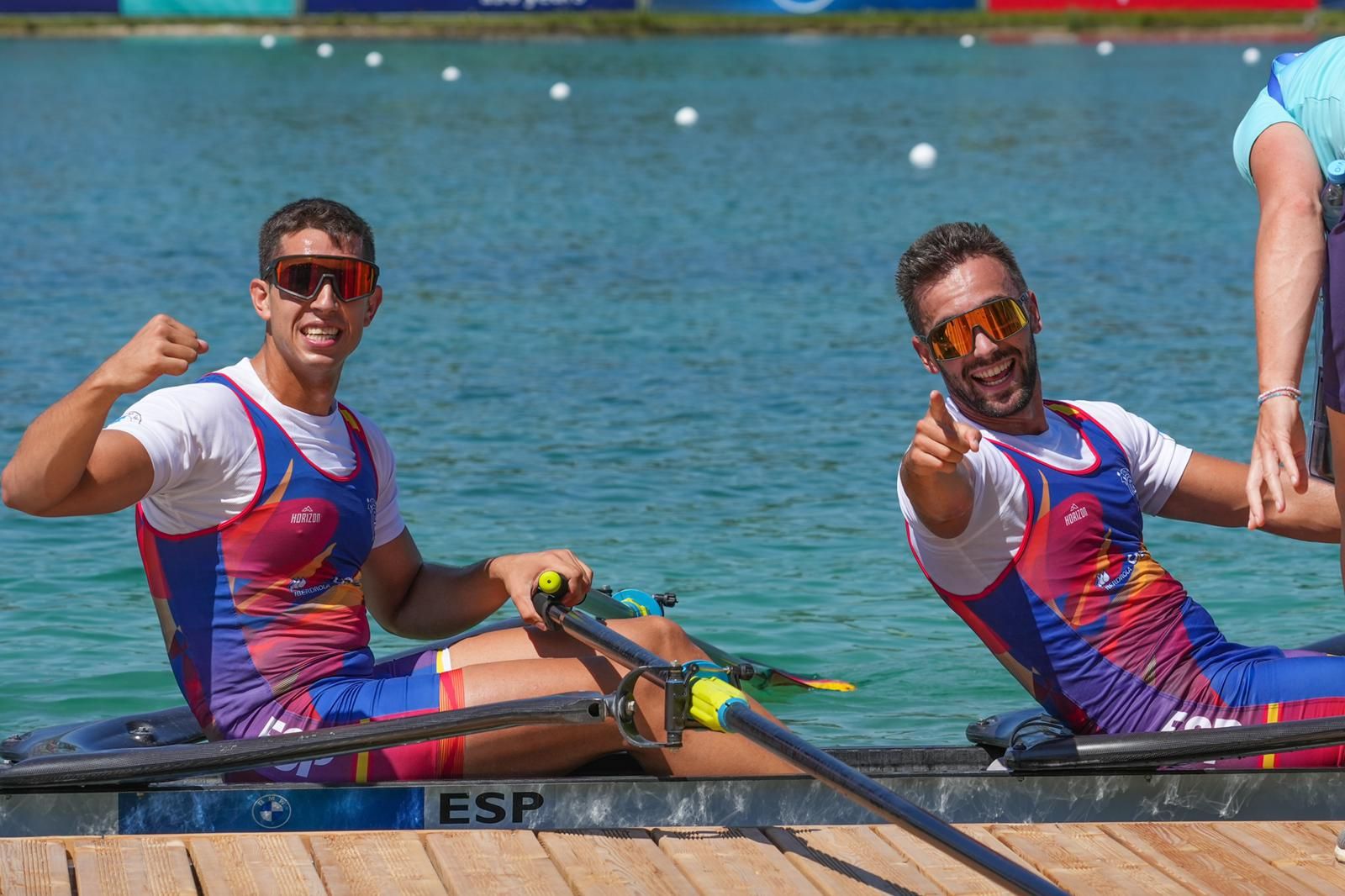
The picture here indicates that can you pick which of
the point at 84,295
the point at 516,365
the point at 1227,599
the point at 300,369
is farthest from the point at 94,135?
the point at 300,369

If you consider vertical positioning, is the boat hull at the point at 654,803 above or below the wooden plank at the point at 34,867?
above

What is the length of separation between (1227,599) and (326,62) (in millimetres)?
33305

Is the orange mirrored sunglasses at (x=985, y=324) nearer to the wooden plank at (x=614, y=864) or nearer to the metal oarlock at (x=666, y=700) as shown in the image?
the metal oarlock at (x=666, y=700)

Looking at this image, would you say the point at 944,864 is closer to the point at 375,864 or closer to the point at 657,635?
the point at 657,635

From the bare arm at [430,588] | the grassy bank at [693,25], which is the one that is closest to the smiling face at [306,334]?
the bare arm at [430,588]

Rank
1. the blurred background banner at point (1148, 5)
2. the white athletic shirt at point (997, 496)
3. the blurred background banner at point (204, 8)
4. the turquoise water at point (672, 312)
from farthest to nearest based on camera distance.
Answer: the blurred background banner at point (1148, 5) → the blurred background banner at point (204, 8) → the turquoise water at point (672, 312) → the white athletic shirt at point (997, 496)

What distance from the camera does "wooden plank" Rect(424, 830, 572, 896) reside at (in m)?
3.80

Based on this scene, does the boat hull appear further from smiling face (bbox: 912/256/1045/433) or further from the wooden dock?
smiling face (bbox: 912/256/1045/433)

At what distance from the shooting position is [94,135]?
82.6 ft

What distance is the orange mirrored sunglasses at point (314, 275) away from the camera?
4.24 meters

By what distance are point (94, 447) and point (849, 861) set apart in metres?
1.83

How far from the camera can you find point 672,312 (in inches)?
546

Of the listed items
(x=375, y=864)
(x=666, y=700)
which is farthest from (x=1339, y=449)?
(x=375, y=864)

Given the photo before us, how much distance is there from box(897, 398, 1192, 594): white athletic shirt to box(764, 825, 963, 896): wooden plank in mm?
608
